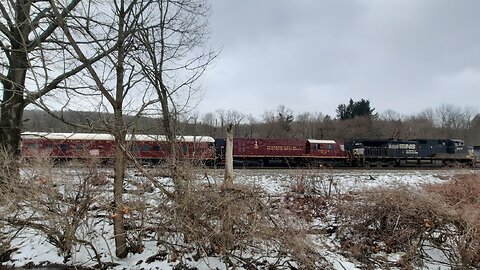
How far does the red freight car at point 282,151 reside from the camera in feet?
105

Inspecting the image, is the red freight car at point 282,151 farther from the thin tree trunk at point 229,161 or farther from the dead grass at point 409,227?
the dead grass at point 409,227

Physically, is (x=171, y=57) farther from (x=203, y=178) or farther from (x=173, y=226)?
(x=173, y=226)

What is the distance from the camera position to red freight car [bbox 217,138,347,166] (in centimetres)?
3212

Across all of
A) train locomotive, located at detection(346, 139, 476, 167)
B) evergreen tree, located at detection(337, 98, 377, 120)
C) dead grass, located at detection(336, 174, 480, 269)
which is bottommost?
dead grass, located at detection(336, 174, 480, 269)

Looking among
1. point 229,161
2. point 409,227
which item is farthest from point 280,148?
Answer: point 409,227

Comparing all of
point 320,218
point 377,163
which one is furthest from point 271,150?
point 320,218

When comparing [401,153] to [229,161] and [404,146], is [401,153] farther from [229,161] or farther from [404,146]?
[229,161]

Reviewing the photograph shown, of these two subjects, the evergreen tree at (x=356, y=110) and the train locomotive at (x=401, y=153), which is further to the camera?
the evergreen tree at (x=356, y=110)

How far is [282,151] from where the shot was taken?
3291 centimetres

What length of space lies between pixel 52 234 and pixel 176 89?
4.53m

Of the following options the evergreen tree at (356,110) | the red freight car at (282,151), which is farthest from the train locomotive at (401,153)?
the evergreen tree at (356,110)

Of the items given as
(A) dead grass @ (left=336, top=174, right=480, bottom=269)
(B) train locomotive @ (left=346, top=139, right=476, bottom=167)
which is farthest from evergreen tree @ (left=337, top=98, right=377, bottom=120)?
(A) dead grass @ (left=336, top=174, right=480, bottom=269)

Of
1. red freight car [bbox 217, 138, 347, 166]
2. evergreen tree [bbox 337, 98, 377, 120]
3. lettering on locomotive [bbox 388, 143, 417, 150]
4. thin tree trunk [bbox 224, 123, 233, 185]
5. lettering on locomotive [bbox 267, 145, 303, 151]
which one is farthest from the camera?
evergreen tree [bbox 337, 98, 377, 120]

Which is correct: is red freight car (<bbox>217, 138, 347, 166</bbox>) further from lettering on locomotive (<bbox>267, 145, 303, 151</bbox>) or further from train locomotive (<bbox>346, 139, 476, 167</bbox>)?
train locomotive (<bbox>346, 139, 476, 167</bbox>)
